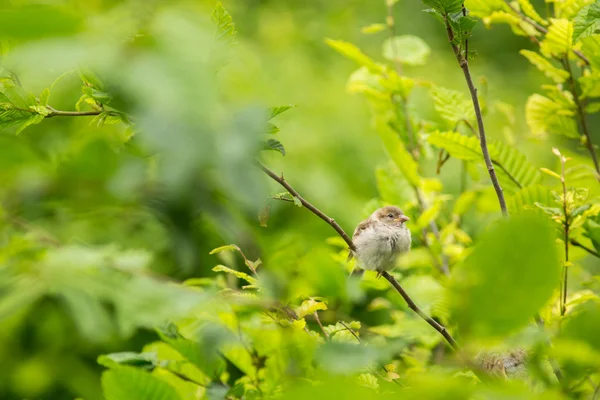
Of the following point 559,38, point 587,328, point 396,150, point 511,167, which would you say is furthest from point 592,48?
point 587,328

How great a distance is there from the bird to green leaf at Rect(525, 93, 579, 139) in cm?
83

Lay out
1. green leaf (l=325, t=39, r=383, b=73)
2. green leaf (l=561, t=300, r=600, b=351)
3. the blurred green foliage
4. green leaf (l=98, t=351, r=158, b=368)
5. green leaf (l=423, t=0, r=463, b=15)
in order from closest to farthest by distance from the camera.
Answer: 1. the blurred green foliage
2. green leaf (l=561, t=300, r=600, b=351)
3. green leaf (l=423, t=0, r=463, b=15)
4. green leaf (l=98, t=351, r=158, b=368)
5. green leaf (l=325, t=39, r=383, b=73)

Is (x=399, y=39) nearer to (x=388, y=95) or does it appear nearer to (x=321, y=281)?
(x=388, y=95)

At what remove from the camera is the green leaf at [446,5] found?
111 centimetres

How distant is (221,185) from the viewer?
1.84ft

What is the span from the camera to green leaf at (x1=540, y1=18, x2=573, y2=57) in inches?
60.7

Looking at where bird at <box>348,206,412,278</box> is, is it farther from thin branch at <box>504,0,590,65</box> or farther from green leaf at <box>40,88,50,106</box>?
green leaf at <box>40,88,50,106</box>

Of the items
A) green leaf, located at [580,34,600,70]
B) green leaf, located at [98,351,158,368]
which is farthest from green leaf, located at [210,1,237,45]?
green leaf, located at [580,34,600,70]

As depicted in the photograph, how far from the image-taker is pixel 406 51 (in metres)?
2.26

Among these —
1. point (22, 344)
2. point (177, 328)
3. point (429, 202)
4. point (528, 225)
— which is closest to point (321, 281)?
point (528, 225)

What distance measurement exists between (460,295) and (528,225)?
9 cm

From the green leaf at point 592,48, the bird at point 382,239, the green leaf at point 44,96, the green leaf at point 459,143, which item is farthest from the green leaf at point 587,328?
the bird at point 382,239

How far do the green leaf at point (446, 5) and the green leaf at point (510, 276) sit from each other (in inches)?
24.3

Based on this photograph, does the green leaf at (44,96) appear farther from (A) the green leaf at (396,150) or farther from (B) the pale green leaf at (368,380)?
(A) the green leaf at (396,150)
